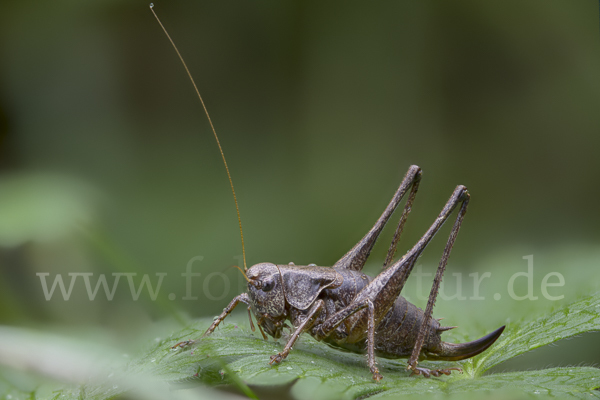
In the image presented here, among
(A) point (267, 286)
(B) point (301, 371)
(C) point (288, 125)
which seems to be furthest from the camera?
(C) point (288, 125)

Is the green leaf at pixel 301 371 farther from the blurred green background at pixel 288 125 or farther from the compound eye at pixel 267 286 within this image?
the blurred green background at pixel 288 125

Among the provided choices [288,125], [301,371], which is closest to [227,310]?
[301,371]

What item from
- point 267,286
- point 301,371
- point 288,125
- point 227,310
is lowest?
point 301,371

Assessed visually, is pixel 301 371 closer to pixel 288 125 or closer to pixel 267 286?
pixel 267 286

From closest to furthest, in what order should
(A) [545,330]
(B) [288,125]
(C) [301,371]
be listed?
1. (C) [301,371]
2. (A) [545,330]
3. (B) [288,125]

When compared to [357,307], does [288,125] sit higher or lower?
higher

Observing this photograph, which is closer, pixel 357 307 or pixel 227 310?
pixel 357 307

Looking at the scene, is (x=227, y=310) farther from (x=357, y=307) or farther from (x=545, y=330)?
(x=545, y=330)
